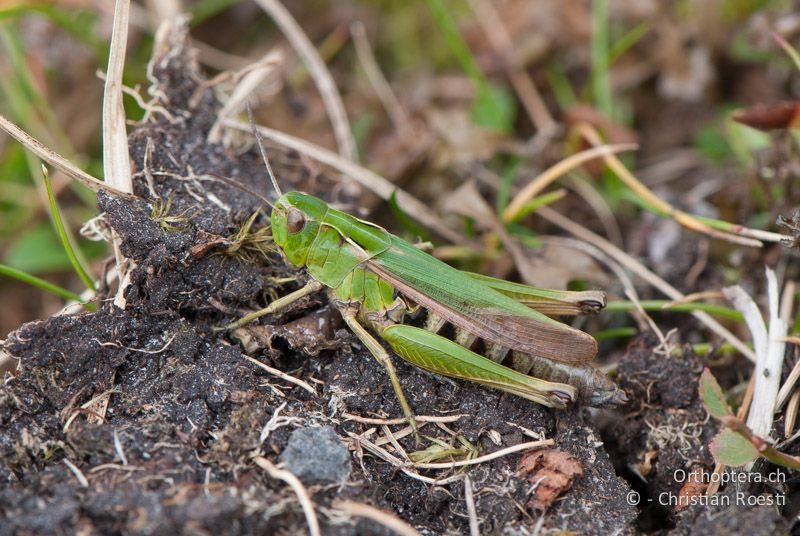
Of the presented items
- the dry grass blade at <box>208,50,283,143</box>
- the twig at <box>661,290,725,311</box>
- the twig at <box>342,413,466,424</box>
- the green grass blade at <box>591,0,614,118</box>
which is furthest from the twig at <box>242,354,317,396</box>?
the green grass blade at <box>591,0,614,118</box>

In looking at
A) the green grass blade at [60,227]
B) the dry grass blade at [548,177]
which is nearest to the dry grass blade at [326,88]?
the dry grass blade at [548,177]

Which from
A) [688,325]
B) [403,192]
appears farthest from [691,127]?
[403,192]

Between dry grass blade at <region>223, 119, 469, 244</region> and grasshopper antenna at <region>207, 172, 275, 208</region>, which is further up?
A: grasshopper antenna at <region>207, 172, 275, 208</region>

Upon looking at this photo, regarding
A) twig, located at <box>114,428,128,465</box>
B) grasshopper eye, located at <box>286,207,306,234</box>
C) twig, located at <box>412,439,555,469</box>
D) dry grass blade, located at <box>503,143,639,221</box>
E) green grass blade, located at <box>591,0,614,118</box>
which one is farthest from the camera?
green grass blade, located at <box>591,0,614,118</box>

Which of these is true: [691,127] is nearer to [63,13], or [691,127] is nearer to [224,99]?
[224,99]

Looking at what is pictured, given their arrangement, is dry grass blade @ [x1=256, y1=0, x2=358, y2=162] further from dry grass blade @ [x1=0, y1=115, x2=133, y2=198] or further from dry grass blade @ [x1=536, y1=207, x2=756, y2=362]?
dry grass blade @ [x1=0, y1=115, x2=133, y2=198]

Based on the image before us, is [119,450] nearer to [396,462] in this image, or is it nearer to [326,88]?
[396,462]

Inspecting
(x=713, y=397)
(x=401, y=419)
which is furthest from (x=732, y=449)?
(x=401, y=419)
